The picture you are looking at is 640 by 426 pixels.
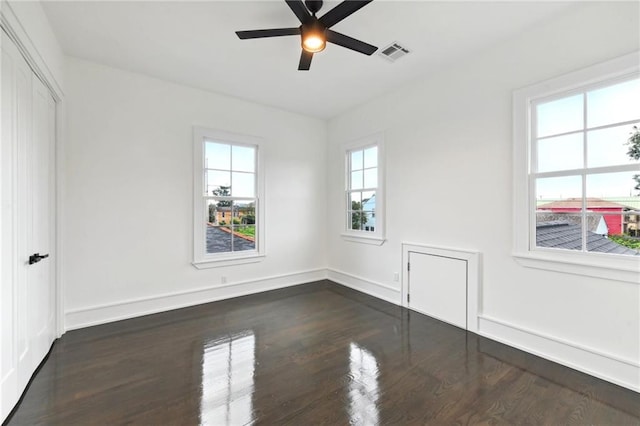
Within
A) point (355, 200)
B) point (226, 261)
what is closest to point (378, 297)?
point (355, 200)

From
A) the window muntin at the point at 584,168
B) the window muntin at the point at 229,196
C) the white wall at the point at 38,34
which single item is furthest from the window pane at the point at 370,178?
the white wall at the point at 38,34

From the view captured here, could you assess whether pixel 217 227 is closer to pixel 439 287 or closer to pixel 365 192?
pixel 365 192

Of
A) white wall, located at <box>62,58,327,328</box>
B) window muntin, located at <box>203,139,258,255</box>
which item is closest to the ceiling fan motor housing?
white wall, located at <box>62,58,327,328</box>

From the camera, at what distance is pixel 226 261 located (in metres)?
4.05

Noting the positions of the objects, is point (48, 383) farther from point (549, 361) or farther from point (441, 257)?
point (549, 361)

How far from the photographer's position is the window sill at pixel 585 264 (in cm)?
207

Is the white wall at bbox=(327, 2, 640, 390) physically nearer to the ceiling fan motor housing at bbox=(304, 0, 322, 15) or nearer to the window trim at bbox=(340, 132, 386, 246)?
the window trim at bbox=(340, 132, 386, 246)

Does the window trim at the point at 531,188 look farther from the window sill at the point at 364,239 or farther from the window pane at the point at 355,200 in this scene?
the window pane at the point at 355,200

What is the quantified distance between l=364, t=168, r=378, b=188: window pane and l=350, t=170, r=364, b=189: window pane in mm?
111

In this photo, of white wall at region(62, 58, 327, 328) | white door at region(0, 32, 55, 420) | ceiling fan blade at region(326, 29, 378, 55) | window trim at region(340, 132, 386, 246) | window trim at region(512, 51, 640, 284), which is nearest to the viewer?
white door at region(0, 32, 55, 420)

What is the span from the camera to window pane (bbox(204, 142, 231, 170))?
3943 millimetres

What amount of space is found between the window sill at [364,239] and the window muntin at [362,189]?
0.10 metres

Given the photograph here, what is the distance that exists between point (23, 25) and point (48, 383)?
8.23ft

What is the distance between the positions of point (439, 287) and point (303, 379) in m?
1.95
